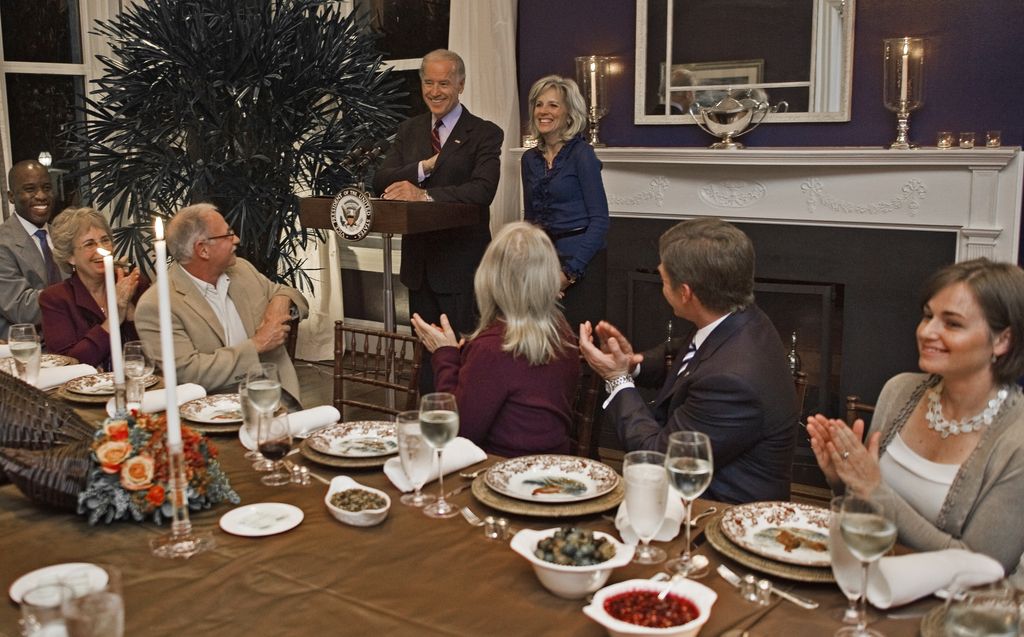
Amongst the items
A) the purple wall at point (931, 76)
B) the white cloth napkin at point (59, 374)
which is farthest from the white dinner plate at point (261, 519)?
the purple wall at point (931, 76)

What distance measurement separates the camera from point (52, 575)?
159cm

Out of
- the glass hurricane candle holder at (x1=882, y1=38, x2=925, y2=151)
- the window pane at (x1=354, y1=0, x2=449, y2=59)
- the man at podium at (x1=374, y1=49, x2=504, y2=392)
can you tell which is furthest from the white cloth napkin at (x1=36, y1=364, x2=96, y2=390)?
the window pane at (x1=354, y1=0, x2=449, y2=59)

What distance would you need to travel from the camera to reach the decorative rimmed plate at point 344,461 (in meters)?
2.11

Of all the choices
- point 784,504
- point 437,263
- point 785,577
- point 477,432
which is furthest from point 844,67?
point 785,577

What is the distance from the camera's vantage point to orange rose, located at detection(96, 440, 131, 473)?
1.80m

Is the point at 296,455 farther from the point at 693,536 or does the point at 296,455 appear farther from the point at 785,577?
the point at 785,577

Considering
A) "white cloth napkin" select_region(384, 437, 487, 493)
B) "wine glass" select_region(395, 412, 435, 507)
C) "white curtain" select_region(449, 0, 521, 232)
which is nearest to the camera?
"wine glass" select_region(395, 412, 435, 507)

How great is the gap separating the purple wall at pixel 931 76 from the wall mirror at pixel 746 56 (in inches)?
2.4

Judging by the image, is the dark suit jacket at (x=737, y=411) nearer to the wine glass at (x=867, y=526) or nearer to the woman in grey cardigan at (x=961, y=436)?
the woman in grey cardigan at (x=961, y=436)

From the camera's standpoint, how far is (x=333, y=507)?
184 centimetres

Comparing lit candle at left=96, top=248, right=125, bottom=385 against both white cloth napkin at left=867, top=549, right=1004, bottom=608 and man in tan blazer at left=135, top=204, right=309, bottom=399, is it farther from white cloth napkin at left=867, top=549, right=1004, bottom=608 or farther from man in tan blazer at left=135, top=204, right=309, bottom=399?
white cloth napkin at left=867, top=549, right=1004, bottom=608

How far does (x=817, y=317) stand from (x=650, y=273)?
31.9 inches

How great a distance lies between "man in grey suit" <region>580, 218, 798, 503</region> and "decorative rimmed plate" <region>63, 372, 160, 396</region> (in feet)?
4.18

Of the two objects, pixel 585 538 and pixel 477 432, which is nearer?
pixel 585 538
